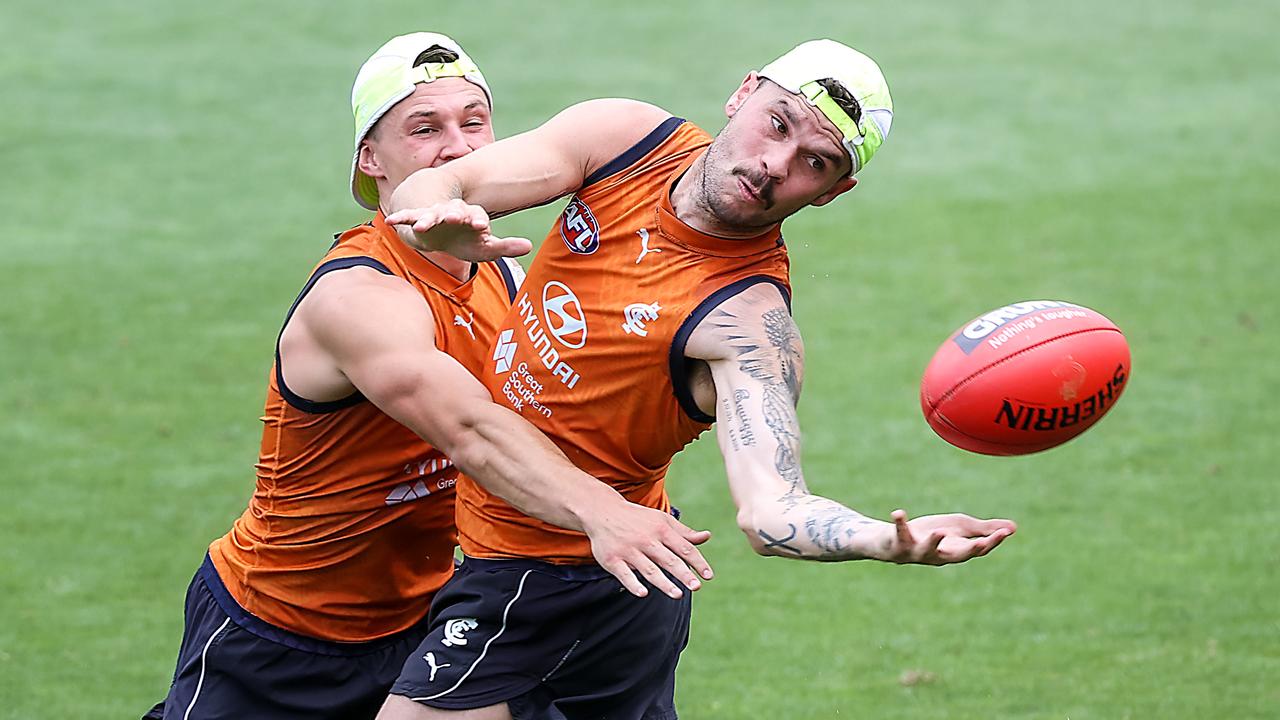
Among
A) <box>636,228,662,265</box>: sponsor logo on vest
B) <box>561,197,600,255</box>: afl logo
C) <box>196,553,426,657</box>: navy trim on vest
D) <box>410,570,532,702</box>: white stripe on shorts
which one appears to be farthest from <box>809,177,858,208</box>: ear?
<box>196,553,426,657</box>: navy trim on vest

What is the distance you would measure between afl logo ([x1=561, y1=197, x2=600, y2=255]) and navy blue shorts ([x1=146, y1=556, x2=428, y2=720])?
1.44 metres

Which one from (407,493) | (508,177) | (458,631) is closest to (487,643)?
(458,631)

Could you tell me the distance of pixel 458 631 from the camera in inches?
186

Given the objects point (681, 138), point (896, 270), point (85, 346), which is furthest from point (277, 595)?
point (896, 270)

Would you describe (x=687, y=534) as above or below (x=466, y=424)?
below

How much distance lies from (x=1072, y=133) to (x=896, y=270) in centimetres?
423

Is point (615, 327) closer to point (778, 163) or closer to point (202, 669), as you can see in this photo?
point (778, 163)

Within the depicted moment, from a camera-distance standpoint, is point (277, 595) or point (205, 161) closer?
point (277, 595)

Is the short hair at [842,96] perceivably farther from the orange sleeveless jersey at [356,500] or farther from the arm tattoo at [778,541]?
the orange sleeveless jersey at [356,500]

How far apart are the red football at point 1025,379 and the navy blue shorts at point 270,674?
6.16 feet

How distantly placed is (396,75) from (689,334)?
1353 mm

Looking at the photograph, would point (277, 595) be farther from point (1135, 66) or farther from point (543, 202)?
point (1135, 66)

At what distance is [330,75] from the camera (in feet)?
58.5

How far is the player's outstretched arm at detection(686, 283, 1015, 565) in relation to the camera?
12.2 feet
